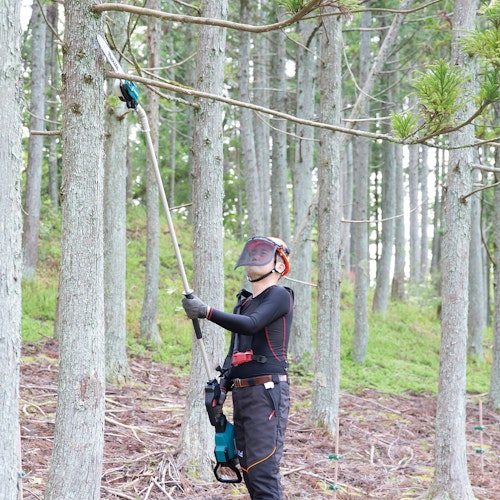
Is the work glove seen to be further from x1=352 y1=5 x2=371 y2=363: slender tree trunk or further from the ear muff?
x1=352 y1=5 x2=371 y2=363: slender tree trunk

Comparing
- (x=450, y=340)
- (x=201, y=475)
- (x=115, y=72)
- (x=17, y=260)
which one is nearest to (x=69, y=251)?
(x=17, y=260)

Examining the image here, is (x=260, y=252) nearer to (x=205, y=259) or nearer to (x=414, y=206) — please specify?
(x=205, y=259)

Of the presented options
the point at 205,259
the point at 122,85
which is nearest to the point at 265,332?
the point at 205,259

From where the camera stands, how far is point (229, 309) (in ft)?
55.3

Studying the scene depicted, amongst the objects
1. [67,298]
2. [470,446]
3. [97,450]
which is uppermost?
[67,298]

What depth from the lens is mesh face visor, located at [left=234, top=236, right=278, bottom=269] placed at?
449 cm

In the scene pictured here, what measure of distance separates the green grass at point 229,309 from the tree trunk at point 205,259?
160 inches

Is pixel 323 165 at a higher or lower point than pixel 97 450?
higher

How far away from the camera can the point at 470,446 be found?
920 cm

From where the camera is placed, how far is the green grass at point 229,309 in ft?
41.2

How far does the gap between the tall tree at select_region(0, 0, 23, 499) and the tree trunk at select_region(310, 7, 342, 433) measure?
5657 millimetres

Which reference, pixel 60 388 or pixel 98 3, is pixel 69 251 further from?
pixel 98 3

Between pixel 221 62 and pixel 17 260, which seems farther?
pixel 221 62

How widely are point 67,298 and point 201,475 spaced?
2.74 m
